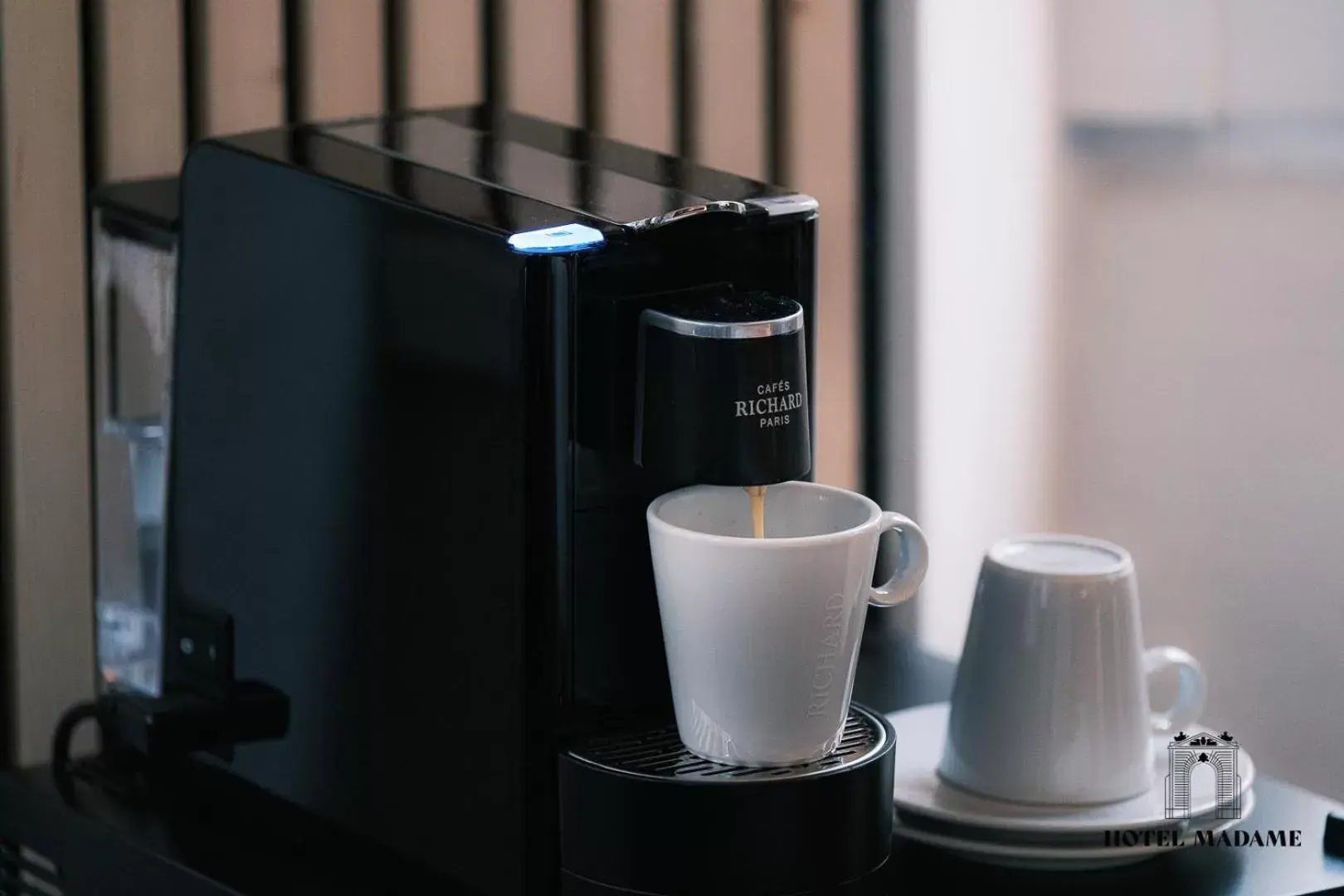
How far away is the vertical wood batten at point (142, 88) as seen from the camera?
96cm

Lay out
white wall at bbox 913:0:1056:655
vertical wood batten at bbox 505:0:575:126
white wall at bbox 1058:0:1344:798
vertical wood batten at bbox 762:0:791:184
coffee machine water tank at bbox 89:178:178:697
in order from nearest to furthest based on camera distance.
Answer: coffee machine water tank at bbox 89:178:178:697, vertical wood batten at bbox 505:0:575:126, vertical wood batten at bbox 762:0:791:184, white wall at bbox 913:0:1056:655, white wall at bbox 1058:0:1344:798

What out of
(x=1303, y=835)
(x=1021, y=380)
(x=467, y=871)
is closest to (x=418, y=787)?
(x=467, y=871)

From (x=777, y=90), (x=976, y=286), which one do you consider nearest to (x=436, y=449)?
(x=777, y=90)

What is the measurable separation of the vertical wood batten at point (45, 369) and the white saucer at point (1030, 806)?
51 centimetres

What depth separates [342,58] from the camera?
3.41 ft

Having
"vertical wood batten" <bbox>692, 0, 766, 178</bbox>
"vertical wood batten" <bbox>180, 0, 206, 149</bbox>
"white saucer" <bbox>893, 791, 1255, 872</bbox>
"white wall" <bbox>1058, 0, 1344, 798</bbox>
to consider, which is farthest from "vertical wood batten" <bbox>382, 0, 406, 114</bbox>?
"white wall" <bbox>1058, 0, 1344, 798</bbox>

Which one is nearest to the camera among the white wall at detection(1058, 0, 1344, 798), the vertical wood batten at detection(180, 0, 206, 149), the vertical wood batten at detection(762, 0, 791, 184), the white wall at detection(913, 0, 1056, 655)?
the vertical wood batten at detection(180, 0, 206, 149)

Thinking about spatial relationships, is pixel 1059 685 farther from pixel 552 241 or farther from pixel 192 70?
pixel 192 70

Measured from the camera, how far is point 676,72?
119cm

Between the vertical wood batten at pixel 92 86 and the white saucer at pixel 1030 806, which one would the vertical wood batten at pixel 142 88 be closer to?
the vertical wood batten at pixel 92 86

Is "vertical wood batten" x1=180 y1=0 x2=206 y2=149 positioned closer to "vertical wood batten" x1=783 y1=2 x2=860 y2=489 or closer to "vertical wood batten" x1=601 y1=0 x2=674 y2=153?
"vertical wood batten" x1=601 y1=0 x2=674 y2=153

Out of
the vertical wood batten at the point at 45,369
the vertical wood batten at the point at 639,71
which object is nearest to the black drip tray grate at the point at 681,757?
the vertical wood batten at the point at 45,369

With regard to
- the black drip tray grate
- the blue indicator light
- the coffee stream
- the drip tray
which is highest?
the blue indicator light

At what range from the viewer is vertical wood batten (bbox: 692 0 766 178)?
3.92 ft
